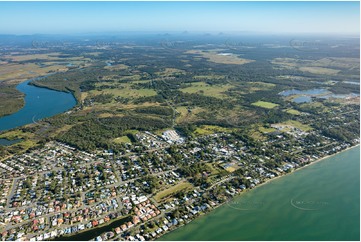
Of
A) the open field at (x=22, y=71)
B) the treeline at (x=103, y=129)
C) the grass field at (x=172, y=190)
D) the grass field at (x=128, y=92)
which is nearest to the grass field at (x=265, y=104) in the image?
the treeline at (x=103, y=129)

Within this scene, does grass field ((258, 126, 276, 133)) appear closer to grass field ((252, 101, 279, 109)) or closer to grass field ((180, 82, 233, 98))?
grass field ((252, 101, 279, 109))

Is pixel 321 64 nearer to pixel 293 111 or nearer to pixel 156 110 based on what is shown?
pixel 293 111

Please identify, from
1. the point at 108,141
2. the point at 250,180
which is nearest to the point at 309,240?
the point at 250,180

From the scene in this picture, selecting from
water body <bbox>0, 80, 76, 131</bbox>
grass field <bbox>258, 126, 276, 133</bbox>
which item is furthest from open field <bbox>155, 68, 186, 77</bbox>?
grass field <bbox>258, 126, 276, 133</bbox>

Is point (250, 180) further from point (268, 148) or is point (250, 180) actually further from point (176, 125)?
point (176, 125)

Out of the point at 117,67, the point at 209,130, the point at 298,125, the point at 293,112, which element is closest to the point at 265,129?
the point at 298,125
